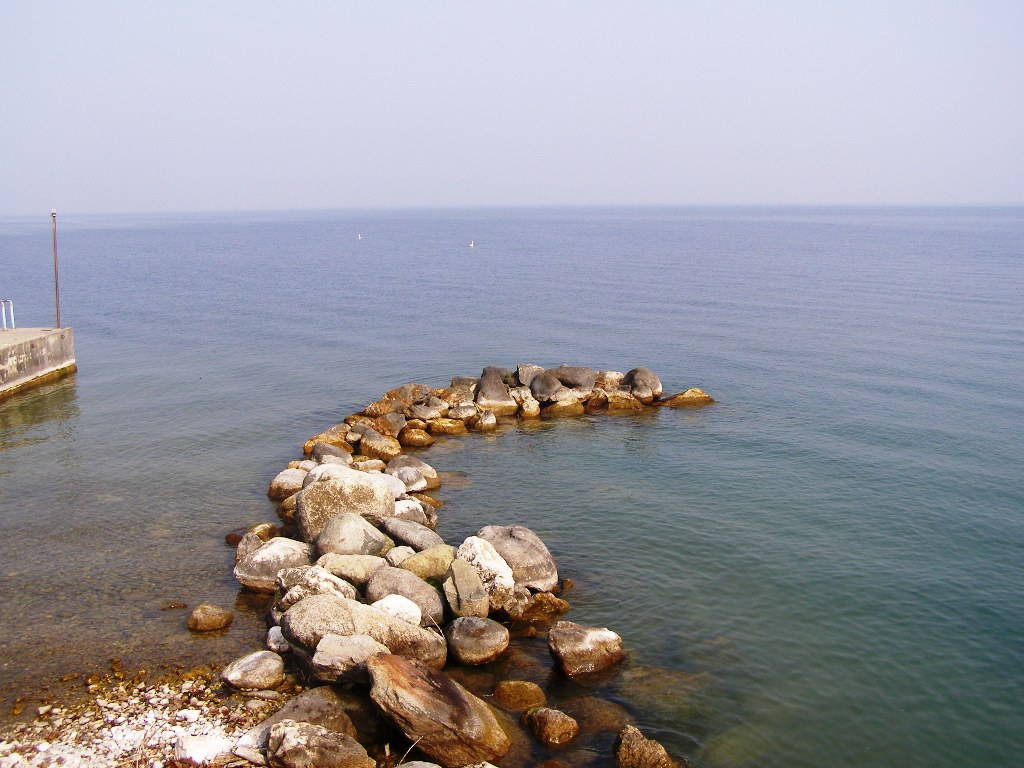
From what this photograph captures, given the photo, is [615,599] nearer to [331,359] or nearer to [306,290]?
[331,359]

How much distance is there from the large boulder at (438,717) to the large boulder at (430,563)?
5.98m

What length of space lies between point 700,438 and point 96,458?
25.1 meters

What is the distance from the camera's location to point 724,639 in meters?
20.6

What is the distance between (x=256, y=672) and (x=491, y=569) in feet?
21.4

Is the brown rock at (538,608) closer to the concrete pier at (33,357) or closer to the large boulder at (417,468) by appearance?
the large boulder at (417,468)

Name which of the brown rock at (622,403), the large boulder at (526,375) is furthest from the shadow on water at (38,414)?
the brown rock at (622,403)

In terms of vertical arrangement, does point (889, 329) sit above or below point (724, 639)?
above

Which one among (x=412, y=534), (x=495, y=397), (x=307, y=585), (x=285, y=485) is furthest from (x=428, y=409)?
(x=307, y=585)

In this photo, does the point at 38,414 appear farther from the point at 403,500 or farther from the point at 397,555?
the point at 397,555

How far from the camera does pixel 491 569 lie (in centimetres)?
2197

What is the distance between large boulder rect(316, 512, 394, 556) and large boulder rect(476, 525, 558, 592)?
2877 millimetres

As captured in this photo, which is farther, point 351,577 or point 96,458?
point 96,458

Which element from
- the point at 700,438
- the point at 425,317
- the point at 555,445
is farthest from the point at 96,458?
the point at 425,317

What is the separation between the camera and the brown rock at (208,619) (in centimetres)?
2031
